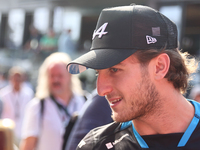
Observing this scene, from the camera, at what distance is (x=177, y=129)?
1.69 meters

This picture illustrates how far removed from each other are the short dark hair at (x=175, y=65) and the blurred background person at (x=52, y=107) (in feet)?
5.94

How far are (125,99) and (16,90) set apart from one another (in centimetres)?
545

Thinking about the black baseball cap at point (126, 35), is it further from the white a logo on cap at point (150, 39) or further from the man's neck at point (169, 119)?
the man's neck at point (169, 119)

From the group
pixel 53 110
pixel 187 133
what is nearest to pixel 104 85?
pixel 187 133

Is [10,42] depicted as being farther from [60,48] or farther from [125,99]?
[125,99]

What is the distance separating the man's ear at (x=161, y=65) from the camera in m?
1.73

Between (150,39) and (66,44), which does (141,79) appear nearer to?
(150,39)

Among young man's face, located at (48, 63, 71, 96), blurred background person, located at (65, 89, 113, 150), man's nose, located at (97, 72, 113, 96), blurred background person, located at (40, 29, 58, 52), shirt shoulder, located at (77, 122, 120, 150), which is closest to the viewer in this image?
man's nose, located at (97, 72, 113, 96)

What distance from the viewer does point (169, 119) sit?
1.73m

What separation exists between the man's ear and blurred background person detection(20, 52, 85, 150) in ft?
6.15

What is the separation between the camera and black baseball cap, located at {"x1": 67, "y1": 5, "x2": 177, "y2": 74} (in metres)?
1.67

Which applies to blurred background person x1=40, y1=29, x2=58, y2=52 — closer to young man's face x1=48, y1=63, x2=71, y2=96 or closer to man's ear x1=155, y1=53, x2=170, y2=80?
young man's face x1=48, y1=63, x2=71, y2=96

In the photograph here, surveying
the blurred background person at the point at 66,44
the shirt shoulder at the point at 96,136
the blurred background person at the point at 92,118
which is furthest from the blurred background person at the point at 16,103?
the blurred background person at the point at 66,44

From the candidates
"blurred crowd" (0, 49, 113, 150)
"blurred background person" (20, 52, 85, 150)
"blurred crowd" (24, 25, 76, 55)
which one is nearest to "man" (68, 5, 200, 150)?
"blurred crowd" (0, 49, 113, 150)
